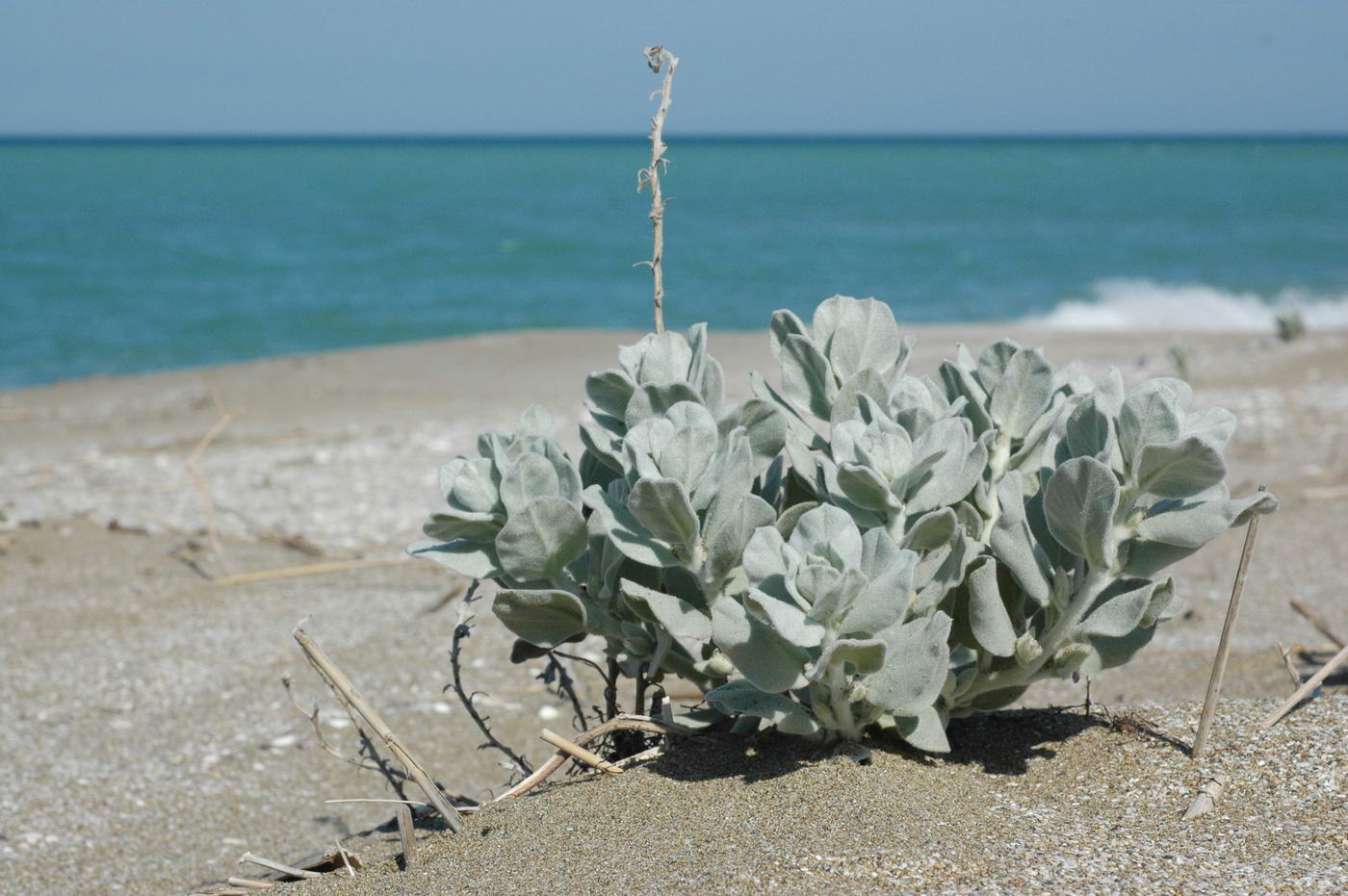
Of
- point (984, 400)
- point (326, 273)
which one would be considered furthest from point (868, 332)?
point (326, 273)

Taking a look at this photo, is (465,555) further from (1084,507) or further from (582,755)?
(1084,507)

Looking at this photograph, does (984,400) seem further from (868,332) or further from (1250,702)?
(1250,702)

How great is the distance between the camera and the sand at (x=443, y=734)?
1575mm

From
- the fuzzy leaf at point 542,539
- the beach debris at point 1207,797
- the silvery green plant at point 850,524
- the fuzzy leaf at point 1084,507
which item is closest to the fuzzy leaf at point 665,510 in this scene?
the silvery green plant at point 850,524

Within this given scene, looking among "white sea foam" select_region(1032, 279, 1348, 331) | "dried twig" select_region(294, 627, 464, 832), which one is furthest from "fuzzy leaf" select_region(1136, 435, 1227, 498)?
"white sea foam" select_region(1032, 279, 1348, 331)

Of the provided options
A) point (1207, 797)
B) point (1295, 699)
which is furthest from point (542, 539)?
point (1295, 699)

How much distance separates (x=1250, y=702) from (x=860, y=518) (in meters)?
0.96

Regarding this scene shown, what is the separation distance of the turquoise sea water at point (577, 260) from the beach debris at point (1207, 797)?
3.08m

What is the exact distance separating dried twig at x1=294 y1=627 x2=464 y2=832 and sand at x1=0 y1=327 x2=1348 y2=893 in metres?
0.07

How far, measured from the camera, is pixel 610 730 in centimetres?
184

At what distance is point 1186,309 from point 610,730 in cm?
2194

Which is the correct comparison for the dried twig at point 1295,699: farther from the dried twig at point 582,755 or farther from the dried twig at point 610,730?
the dried twig at point 582,755

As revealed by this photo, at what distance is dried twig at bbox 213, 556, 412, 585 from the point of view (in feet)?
15.0

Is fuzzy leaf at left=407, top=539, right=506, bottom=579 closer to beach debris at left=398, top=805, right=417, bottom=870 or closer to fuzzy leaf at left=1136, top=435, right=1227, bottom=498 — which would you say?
beach debris at left=398, top=805, right=417, bottom=870
